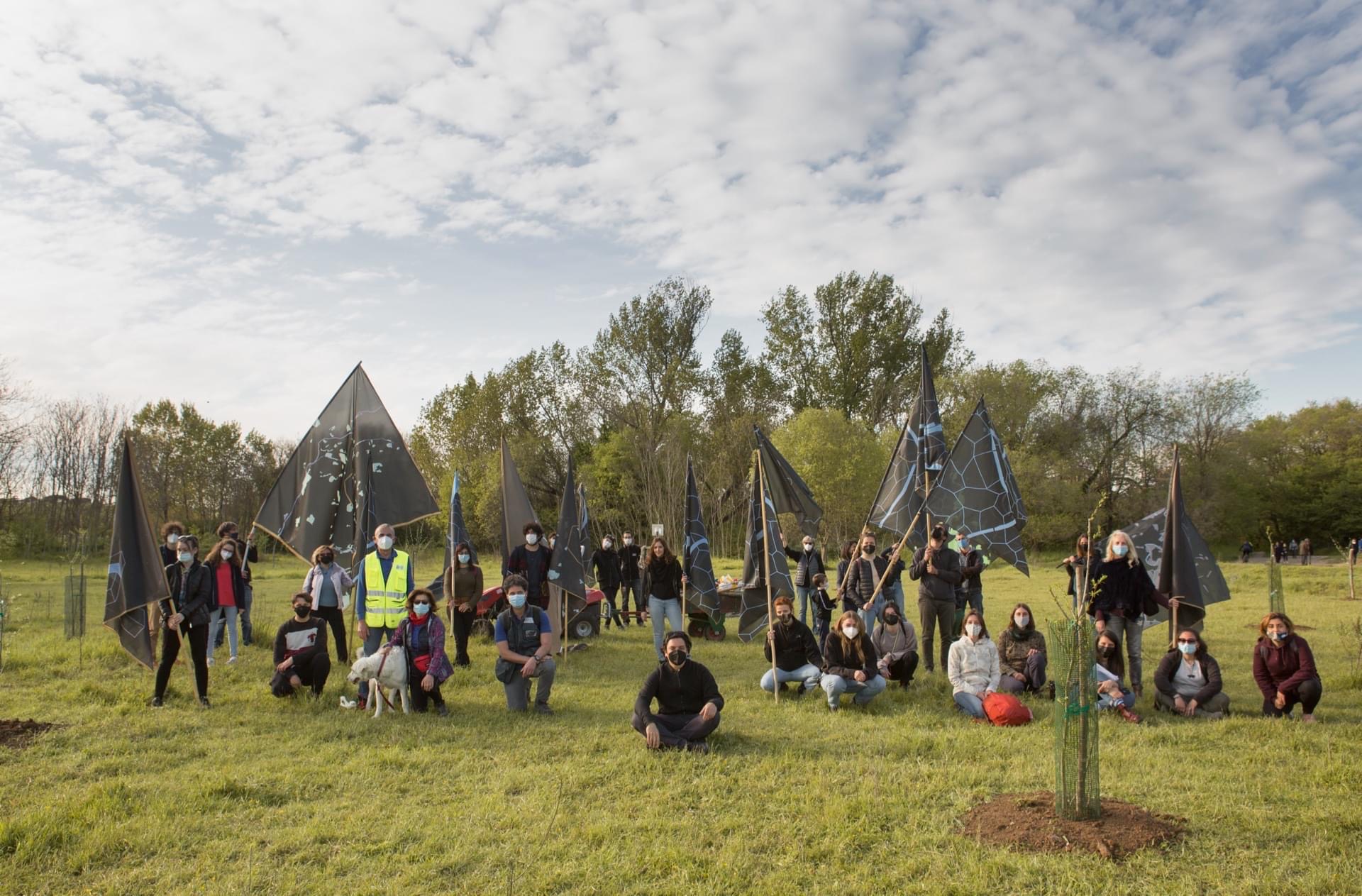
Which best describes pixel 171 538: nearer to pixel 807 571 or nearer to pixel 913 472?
pixel 807 571

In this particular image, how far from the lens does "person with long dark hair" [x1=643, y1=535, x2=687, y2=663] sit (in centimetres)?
1136

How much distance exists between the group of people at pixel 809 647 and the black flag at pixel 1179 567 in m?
0.45

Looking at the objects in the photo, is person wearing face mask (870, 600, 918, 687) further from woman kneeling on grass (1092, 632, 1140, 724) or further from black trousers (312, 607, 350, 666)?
black trousers (312, 607, 350, 666)

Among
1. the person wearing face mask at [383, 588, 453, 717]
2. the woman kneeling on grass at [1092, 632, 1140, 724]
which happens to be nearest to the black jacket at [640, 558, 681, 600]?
the person wearing face mask at [383, 588, 453, 717]

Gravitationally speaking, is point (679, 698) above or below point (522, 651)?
below

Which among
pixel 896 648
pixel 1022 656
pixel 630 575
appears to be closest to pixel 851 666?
pixel 896 648

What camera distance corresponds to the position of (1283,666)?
844 cm

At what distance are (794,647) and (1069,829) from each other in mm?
4393

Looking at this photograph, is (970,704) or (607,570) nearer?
(970,704)

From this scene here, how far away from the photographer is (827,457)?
129ft

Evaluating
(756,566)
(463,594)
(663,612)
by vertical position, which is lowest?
(663,612)

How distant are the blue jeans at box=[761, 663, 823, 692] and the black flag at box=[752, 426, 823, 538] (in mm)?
2333

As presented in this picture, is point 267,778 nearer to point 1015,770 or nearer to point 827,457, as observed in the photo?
point 1015,770

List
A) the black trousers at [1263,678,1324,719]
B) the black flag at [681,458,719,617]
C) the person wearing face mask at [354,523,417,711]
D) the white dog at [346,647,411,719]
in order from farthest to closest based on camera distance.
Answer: the black flag at [681,458,719,617]
the person wearing face mask at [354,523,417,711]
the white dog at [346,647,411,719]
the black trousers at [1263,678,1324,719]
